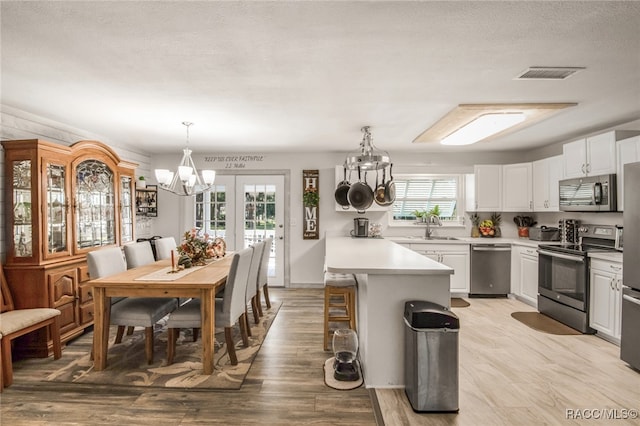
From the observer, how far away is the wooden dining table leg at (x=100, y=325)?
269 cm

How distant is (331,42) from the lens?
1919 millimetres

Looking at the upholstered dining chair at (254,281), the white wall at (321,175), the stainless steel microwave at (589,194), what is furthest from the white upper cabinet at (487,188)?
the upholstered dining chair at (254,281)

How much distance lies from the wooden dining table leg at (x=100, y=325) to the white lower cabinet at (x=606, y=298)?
182 inches

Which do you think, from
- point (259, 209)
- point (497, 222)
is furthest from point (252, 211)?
point (497, 222)

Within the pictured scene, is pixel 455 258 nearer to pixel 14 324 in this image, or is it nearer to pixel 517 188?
pixel 517 188

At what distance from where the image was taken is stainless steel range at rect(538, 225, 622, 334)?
3.51 metres

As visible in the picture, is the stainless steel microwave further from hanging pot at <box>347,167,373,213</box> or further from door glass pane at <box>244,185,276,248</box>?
door glass pane at <box>244,185,276,248</box>

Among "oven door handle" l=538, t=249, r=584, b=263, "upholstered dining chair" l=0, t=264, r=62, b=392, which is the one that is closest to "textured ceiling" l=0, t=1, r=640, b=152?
"oven door handle" l=538, t=249, r=584, b=263

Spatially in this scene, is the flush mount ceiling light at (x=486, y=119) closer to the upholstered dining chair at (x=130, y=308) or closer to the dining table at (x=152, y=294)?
the dining table at (x=152, y=294)

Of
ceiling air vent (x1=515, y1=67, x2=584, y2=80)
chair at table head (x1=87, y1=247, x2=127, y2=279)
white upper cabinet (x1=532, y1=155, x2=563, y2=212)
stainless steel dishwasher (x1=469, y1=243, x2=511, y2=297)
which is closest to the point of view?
ceiling air vent (x1=515, y1=67, x2=584, y2=80)

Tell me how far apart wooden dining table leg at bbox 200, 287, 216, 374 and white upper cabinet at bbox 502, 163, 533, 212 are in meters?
4.60

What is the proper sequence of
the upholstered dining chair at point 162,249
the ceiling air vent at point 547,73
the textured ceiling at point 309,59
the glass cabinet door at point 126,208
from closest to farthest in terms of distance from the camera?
the textured ceiling at point 309,59, the ceiling air vent at point 547,73, the upholstered dining chair at point 162,249, the glass cabinet door at point 126,208

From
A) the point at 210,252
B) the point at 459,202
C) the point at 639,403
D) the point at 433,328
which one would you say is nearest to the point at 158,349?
the point at 210,252

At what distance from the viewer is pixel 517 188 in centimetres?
509
